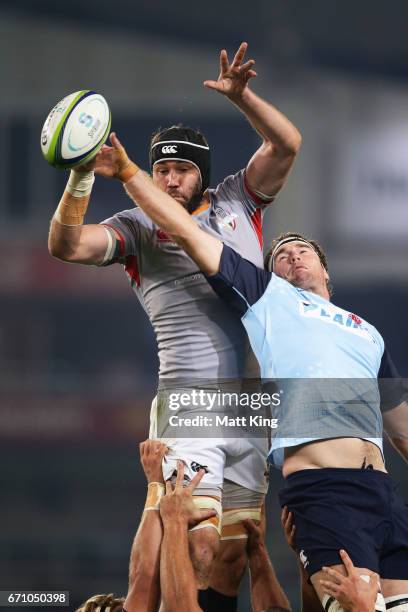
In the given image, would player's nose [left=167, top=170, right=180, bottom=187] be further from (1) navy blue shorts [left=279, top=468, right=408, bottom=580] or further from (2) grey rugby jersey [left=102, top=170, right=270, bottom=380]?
(1) navy blue shorts [left=279, top=468, right=408, bottom=580]

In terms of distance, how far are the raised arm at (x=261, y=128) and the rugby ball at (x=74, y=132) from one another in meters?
0.43

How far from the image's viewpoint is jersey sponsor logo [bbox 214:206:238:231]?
3.87 meters

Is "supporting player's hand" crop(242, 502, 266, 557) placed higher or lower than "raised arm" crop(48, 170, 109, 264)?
lower

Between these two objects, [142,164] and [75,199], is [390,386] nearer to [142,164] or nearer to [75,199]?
[75,199]

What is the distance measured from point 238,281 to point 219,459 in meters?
0.67

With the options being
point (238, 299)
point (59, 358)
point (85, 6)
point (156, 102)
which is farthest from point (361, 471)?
point (85, 6)

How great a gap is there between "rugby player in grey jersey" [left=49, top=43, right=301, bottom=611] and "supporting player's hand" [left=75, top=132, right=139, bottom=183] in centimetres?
26

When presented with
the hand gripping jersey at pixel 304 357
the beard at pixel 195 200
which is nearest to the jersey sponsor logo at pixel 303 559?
the hand gripping jersey at pixel 304 357

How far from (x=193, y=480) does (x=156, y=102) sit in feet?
44.4

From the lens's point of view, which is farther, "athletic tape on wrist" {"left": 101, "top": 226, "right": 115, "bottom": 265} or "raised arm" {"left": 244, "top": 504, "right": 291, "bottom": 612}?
"raised arm" {"left": 244, "top": 504, "right": 291, "bottom": 612}

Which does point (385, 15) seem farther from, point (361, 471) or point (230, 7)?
point (361, 471)

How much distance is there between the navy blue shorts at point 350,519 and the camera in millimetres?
3309

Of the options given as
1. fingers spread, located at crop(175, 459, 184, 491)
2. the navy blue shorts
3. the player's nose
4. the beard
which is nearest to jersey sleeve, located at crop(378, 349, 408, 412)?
the navy blue shorts

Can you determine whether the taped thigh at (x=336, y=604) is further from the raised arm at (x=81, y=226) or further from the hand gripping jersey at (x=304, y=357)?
the raised arm at (x=81, y=226)
